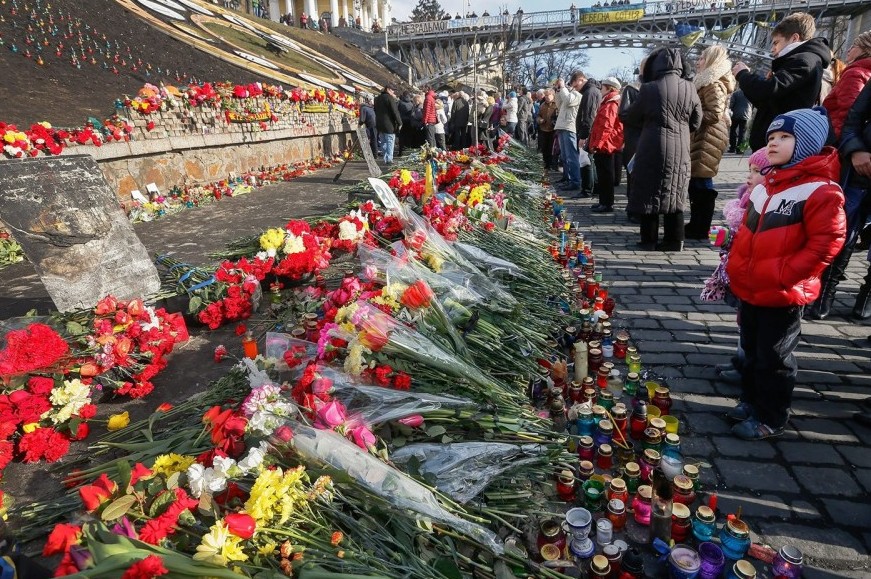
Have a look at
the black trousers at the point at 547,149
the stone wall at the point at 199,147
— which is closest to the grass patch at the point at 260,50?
the stone wall at the point at 199,147

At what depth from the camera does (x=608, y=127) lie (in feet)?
23.5

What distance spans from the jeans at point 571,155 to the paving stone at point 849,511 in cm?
775

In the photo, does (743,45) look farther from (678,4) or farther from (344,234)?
(344,234)

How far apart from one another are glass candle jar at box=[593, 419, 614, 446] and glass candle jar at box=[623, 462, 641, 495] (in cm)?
17

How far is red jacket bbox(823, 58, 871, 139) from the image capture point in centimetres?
369

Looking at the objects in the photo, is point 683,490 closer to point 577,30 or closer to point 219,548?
point 219,548

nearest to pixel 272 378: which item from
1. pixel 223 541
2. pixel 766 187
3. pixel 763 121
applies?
pixel 223 541

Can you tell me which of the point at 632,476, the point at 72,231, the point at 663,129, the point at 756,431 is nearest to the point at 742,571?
the point at 632,476

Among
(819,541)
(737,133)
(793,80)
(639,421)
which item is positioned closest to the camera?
(819,541)

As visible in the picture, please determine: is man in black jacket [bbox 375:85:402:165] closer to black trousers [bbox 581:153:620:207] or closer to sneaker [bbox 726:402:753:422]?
black trousers [bbox 581:153:620:207]

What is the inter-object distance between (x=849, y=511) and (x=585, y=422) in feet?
3.86

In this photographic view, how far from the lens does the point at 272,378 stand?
245cm

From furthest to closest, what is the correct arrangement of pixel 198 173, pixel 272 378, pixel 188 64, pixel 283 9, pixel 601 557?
1. pixel 283 9
2. pixel 188 64
3. pixel 198 173
4. pixel 272 378
5. pixel 601 557

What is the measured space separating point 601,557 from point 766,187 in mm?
2073
